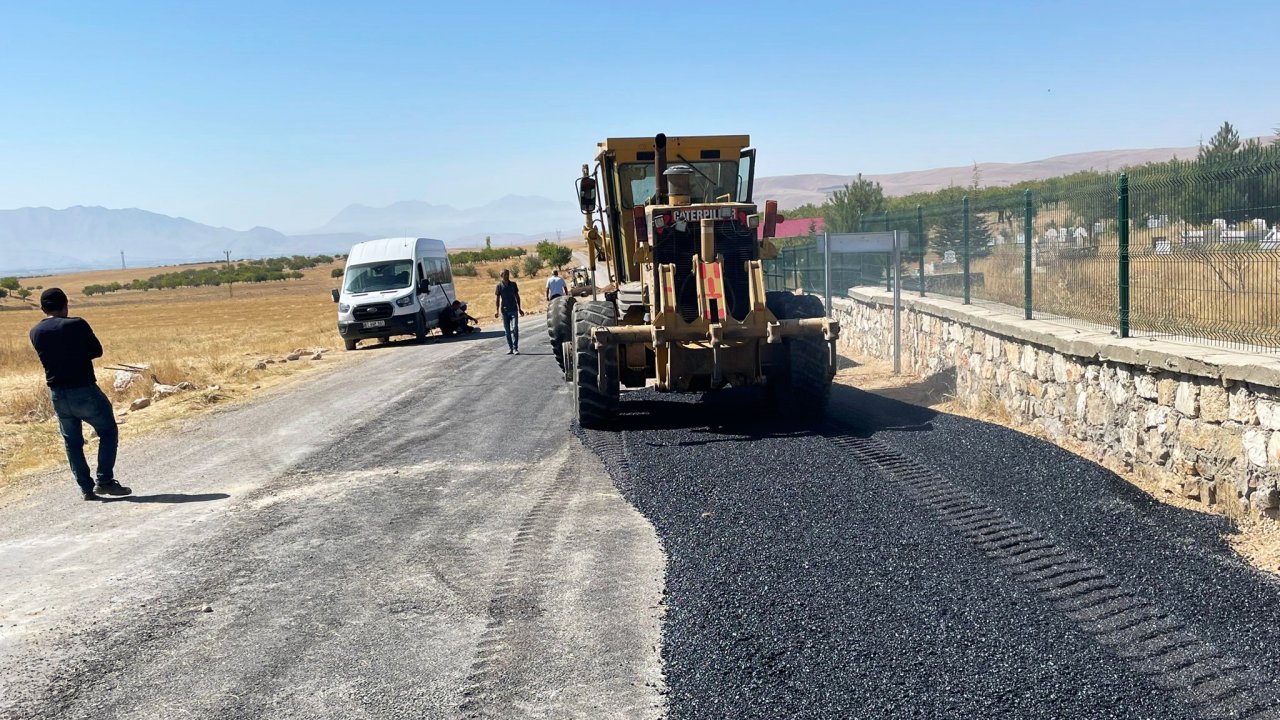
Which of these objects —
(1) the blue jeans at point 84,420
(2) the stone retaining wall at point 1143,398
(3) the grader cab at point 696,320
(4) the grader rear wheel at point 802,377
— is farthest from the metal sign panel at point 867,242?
(1) the blue jeans at point 84,420

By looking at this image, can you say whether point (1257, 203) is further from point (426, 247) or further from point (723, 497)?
point (426, 247)

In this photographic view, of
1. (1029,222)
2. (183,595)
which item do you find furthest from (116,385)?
(1029,222)

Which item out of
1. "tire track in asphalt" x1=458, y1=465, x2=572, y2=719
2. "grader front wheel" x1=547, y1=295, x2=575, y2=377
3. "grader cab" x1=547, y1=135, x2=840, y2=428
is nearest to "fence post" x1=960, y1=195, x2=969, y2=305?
"grader cab" x1=547, y1=135, x2=840, y2=428

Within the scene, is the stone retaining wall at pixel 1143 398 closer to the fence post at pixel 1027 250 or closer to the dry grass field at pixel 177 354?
the fence post at pixel 1027 250

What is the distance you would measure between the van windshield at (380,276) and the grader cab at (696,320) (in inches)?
544

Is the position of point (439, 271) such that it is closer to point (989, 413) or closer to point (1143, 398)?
point (989, 413)

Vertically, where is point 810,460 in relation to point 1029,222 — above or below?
below

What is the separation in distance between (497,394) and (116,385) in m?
8.26

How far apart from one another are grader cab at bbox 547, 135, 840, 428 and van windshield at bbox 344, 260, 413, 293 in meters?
13.8

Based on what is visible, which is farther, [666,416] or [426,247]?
[426,247]

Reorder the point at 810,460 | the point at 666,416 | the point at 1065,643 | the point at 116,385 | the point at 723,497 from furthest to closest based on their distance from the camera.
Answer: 1. the point at 116,385
2. the point at 666,416
3. the point at 810,460
4. the point at 723,497
5. the point at 1065,643

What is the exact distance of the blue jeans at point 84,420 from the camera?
29.1 feet

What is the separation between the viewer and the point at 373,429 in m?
12.0

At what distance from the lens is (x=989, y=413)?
36.7ft
